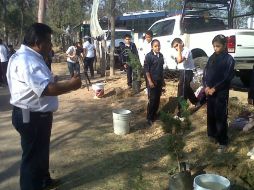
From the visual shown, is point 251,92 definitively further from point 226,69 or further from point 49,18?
point 49,18

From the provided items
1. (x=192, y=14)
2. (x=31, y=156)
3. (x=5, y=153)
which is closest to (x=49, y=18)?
(x=192, y=14)

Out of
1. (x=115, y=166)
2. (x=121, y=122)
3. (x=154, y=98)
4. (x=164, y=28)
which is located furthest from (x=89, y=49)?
(x=115, y=166)

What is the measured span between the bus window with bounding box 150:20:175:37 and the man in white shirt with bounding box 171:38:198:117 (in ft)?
12.3

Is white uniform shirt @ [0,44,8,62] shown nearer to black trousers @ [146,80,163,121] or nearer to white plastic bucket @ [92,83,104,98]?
white plastic bucket @ [92,83,104,98]

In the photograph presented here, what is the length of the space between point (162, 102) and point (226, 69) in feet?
11.7

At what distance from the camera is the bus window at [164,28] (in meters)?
11.5

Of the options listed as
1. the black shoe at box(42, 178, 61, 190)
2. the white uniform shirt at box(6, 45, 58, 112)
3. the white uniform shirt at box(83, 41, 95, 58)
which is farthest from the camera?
the white uniform shirt at box(83, 41, 95, 58)

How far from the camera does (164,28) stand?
11.9 m

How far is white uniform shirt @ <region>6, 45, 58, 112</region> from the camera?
3788 mm

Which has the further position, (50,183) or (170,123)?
(50,183)

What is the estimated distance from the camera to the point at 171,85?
10539 millimetres

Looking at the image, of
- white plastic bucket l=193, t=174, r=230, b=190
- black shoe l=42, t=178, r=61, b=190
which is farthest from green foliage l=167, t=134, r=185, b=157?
black shoe l=42, t=178, r=61, b=190

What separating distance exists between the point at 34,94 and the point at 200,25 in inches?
310

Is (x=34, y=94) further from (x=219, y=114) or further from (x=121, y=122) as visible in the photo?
(x=121, y=122)
